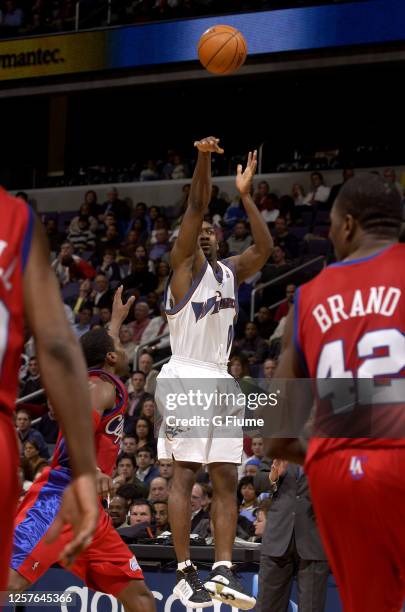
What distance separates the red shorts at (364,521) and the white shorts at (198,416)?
324 cm

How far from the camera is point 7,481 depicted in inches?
108

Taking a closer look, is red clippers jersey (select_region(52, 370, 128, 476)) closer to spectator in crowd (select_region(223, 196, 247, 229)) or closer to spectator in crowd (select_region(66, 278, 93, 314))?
spectator in crowd (select_region(66, 278, 93, 314))

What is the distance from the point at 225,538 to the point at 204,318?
4.89 feet

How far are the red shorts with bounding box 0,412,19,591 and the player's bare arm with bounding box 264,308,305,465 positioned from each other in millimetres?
1217

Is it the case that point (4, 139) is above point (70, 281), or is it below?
above

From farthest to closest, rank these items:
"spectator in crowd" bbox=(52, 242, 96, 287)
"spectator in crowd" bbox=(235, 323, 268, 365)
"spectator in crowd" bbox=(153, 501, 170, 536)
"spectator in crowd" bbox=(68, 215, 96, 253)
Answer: "spectator in crowd" bbox=(68, 215, 96, 253), "spectator in crowd" bbox=(52, 242, 96, 287), "spectator in crowd" bbox=(235, 323, 268, 365), "spectator in crowd" bbox=(153, 501, 170, 536)

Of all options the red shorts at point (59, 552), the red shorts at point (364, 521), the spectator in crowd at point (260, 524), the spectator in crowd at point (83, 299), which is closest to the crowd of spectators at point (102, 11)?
the spectator in crowd at point (83, 299)

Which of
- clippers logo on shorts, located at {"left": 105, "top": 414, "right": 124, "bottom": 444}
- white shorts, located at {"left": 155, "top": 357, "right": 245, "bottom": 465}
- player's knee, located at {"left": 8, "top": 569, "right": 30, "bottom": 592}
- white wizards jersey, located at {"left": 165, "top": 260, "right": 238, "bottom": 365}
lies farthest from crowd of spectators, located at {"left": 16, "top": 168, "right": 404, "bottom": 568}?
player's knee, located at {"left": 8, "top": 569, "right": 30, "bottom": 592}

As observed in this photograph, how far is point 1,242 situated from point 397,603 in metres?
1.90

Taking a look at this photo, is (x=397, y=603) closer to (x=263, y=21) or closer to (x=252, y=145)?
(x=263, y=21)

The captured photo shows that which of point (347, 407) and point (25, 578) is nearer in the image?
point (347, 407)

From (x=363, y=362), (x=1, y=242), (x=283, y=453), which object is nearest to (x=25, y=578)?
(x=283, y=453)

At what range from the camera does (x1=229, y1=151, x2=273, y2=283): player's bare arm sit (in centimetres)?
727

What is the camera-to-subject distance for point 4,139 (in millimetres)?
23828
